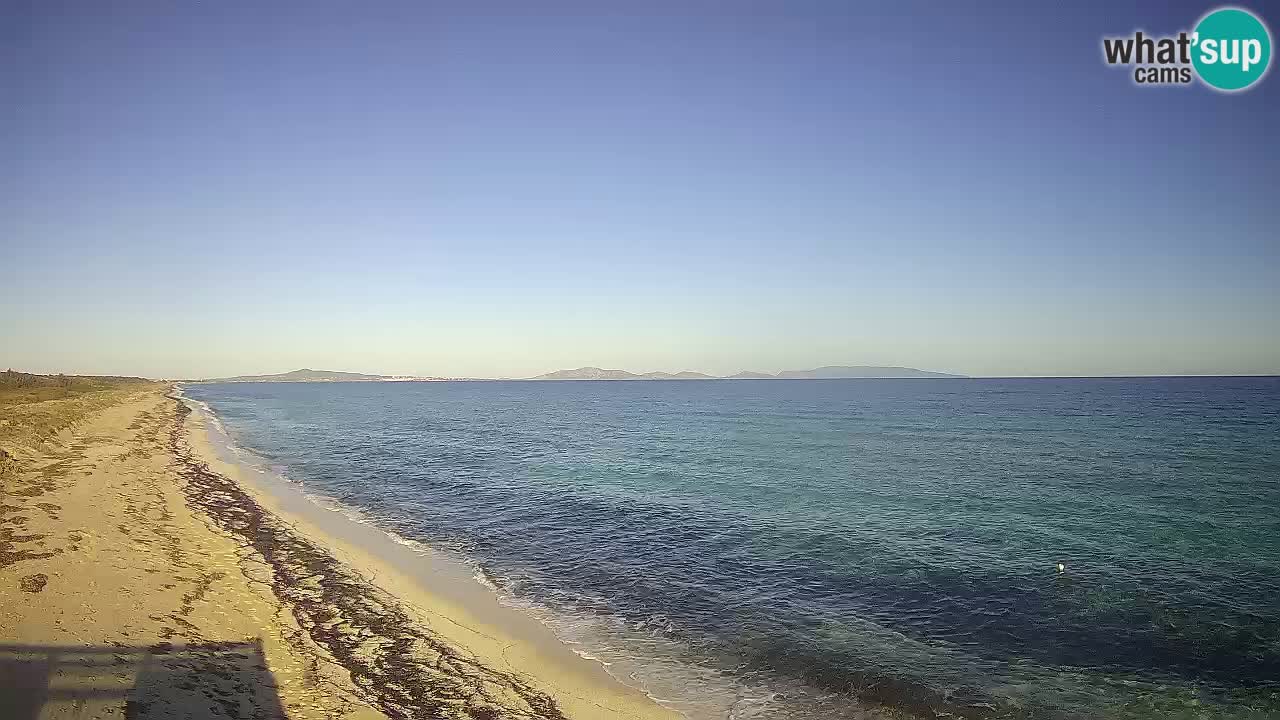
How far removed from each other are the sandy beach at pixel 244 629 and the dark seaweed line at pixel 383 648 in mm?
41

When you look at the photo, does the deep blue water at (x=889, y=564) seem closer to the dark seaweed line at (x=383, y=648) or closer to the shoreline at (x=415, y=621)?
the shoreline at (x=415, y=621)

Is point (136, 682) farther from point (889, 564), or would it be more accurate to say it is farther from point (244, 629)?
point (889, 564)

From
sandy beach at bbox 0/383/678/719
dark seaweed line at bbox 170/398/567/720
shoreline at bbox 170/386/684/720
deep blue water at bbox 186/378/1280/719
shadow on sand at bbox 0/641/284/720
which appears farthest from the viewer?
deep blue water at bbox 186/378/1280/719

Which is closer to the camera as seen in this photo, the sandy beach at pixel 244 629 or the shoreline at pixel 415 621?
the sandy beach at pixel 244 629

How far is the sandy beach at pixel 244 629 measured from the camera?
9.32 metres

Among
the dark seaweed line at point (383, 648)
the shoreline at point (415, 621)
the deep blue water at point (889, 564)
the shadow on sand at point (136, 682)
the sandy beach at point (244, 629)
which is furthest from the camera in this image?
the deep blue water at point (889, 564)

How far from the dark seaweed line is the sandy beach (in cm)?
4

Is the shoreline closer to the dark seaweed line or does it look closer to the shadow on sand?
the dark seaweed line

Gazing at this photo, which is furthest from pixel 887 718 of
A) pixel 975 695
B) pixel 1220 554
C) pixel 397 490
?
pixel 397 490

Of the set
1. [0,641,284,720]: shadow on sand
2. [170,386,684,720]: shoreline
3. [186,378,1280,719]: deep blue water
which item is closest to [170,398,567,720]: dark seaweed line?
[170,386,684,720]: shoreline

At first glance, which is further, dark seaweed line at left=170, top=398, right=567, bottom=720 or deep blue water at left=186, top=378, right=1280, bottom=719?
deep blue water at left=186, top=378, right=1280, bottom=719

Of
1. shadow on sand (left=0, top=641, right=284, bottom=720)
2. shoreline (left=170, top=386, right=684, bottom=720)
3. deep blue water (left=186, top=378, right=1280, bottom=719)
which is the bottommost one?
deep blue water (left=186, top=378, right=1280, bottom=719)

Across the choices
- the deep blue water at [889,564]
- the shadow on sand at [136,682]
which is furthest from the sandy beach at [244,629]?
the deep blue water at [889,564]

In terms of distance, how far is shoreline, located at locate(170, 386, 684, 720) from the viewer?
1066 centimetres
